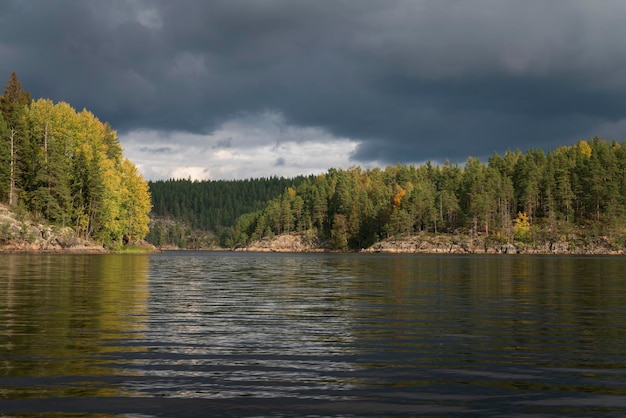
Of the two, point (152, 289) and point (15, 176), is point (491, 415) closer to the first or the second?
point (152, 289)

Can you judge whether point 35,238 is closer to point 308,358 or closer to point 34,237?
point 34,237

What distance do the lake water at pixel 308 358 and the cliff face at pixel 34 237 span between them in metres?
87.3

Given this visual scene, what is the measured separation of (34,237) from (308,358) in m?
110

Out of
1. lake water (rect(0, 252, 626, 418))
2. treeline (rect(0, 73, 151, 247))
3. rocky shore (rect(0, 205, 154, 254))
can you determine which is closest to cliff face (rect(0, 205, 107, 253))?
rocky shore (rect(0, 205, 154, 254))

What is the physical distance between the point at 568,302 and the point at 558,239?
181338 mm

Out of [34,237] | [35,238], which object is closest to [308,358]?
[34,237]

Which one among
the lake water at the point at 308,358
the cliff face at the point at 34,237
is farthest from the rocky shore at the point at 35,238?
the lake water at the point at 308,358

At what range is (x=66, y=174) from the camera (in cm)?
12438

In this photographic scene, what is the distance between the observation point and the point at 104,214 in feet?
417

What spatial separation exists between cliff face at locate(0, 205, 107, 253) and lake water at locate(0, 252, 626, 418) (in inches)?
3436

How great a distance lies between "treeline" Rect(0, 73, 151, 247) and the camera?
118m

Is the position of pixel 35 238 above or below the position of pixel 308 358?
above

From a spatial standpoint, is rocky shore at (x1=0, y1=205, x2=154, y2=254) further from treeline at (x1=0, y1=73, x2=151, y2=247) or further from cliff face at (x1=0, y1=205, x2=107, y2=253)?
treeline at (x1=0, y1=73, x2=151, y2=247)

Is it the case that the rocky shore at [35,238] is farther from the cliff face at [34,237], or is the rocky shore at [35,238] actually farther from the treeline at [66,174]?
the treeline at [66,174]
